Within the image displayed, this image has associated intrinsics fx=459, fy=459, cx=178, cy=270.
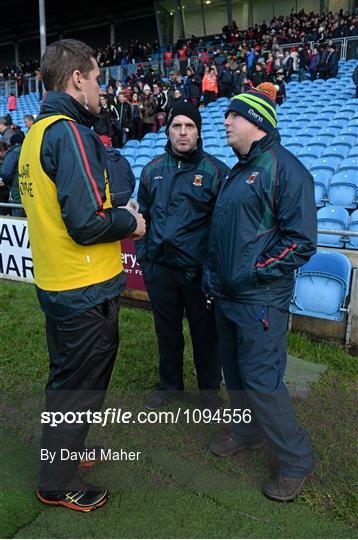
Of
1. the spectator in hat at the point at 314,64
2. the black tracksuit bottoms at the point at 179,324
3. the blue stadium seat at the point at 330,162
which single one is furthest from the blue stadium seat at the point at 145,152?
the black tracksuit bottoms at the point at 179,324

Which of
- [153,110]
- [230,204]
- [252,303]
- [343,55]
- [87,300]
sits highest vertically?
[343,55]

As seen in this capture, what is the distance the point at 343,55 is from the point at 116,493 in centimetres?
1665

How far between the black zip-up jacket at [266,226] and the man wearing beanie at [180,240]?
0.44 m

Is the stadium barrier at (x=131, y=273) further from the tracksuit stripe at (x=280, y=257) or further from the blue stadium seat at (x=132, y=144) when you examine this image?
the blue stadium seat at (x=132, y=144)

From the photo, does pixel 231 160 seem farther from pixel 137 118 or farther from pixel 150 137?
pixel 137 118

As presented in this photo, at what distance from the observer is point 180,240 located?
8.81ft

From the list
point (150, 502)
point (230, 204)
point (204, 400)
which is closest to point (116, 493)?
point (150, 502)

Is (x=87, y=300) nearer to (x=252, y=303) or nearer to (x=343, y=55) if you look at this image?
(x=252, y=303)

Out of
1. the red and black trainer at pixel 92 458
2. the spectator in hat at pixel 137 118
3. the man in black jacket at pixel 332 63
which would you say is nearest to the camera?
the red and black trainer at pixel 92 458

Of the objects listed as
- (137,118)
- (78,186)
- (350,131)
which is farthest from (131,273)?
(137,118)

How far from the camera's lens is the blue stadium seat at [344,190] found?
6.74 metres

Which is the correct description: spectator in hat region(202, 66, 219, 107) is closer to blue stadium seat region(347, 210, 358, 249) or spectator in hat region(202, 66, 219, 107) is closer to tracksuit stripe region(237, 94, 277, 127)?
blue stadium seat region(347, 210, 358, 249)

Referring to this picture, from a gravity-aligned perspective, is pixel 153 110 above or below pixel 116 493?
above

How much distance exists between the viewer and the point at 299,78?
14930mm
